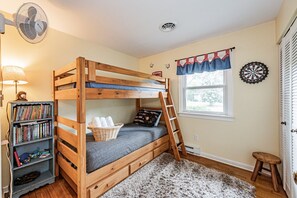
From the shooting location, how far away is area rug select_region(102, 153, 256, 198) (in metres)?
1.62

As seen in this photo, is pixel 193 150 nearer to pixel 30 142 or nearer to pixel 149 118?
pixel 149 118

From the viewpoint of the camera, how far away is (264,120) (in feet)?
6.63

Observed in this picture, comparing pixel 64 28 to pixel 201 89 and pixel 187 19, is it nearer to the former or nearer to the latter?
pixel 187 19

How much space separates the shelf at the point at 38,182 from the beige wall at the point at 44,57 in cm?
27

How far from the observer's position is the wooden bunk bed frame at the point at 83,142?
4.83 feet

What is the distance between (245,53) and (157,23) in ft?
4.92

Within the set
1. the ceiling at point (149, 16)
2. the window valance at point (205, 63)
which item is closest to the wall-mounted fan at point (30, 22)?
the ceiling at point (149, 16)

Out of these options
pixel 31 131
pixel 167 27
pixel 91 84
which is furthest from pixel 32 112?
A: pixel 167 27

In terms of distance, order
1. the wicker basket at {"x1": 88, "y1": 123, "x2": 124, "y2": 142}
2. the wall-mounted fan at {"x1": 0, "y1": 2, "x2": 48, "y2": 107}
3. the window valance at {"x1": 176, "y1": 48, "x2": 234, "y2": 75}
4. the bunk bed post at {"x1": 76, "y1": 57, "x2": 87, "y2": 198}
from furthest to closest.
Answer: the window valance at {"x1": 176, "y1": 48, "x2": 234, "y2": 75}
the wicker basket at {"x1": 88, "y1": 123, "x2": 124, "y2": 142}
the bunk bed post at {"x1": 76, "y1": 57, "x2": 87, "y2": 198}
the wall-mounted fan at {"x1": 0, "y1": 2, "x2": 48, "y2": 107}

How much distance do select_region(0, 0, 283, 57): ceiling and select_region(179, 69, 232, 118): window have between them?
0.76m

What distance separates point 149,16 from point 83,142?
6.03ft

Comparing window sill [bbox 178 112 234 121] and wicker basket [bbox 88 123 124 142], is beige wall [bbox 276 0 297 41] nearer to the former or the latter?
window sill [bbox 178 112 234 121]

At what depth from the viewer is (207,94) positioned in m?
2.61

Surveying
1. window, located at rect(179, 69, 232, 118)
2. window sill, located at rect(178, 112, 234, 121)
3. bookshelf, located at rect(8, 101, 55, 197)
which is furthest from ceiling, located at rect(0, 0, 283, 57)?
window sill, located at rect(178, 112, 234, 121)
